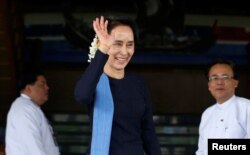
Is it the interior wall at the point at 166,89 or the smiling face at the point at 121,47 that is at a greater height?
the interior wall at the point at 166,89

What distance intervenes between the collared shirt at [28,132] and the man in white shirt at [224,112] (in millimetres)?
1284

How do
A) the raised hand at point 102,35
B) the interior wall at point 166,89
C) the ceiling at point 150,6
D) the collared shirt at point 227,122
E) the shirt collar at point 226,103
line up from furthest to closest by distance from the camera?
the interior wall at point 166,89 < the ceiling at point 150,6 < the shirt collar at point 226,103 < the collared shirt at point 227,122 < the raised hand at point 102,35

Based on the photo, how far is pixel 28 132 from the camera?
491cm

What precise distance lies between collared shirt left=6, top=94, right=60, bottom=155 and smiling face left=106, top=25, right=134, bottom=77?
2199 millimetres

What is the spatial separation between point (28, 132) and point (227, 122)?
5.17ft

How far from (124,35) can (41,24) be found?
6.05m

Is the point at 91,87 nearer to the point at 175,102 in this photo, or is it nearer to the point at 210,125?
the point at 210,125

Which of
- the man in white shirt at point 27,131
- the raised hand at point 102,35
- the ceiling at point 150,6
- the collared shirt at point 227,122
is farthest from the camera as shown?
the ceiling at point 150,6

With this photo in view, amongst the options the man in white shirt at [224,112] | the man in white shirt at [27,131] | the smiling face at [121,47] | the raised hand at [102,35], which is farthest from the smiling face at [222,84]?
the raised hand at [102,35]

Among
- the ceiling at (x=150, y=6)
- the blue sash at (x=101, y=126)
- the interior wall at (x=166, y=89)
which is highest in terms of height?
the ceiling at (x=150, y=6)

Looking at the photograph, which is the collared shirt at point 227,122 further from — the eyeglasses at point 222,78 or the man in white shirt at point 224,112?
the eyeglasses at point 222,78

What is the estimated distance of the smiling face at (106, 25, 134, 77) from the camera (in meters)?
2.81

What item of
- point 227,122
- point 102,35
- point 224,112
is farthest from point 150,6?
point 102,35

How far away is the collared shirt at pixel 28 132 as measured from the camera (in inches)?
193
